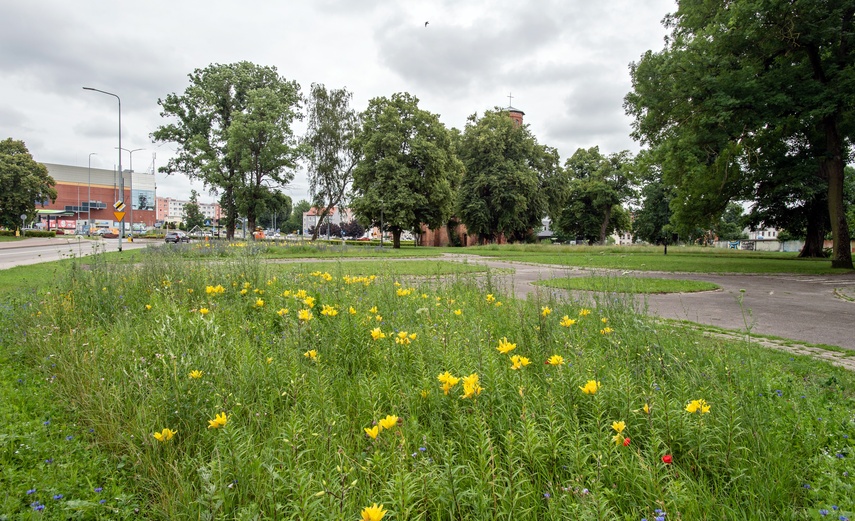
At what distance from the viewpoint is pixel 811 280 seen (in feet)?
45.7

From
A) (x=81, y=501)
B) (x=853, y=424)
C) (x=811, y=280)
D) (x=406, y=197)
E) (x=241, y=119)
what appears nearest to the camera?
(x=81, y=501)

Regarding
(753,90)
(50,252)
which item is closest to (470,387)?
(753,90)

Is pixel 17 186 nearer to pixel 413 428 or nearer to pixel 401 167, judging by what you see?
pixel 401 167

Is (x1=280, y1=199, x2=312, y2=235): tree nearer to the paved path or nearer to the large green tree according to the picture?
the large green tree

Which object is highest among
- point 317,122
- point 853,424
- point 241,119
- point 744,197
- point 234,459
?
point 317,122

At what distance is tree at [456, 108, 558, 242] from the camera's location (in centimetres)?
5088

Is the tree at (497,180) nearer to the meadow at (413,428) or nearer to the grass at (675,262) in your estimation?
the grass at (675,262)

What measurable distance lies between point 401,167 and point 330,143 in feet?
30.8

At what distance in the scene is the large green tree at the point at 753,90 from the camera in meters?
15.3

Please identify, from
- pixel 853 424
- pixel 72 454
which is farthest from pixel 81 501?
pixel 853 424

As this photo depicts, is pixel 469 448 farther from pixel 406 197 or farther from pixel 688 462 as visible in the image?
pixel 406 197

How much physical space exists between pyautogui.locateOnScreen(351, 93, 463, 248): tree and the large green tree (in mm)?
26998

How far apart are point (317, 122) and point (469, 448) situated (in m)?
50.3

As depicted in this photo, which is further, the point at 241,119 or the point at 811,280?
the point at 241,119
